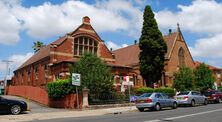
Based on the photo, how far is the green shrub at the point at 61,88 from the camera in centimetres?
2736

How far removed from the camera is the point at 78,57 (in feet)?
144

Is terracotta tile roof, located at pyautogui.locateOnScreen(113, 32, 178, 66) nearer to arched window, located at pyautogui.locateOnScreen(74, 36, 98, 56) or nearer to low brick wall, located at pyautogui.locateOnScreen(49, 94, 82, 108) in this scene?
arched window, located at pyautogui.locateOnScreen(74, 36, 98, 56)

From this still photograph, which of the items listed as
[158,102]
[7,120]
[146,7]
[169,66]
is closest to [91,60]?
[158,102]

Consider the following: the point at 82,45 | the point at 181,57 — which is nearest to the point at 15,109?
the point at 82,45

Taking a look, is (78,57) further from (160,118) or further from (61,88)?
(160,118)

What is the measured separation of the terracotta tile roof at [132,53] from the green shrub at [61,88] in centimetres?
3066

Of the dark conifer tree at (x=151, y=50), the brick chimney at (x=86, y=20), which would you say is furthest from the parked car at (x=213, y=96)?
the brick chimney at (x=86, y=20)

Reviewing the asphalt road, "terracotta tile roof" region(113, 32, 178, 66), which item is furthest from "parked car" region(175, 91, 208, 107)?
"terracotta tile roof" region(113, 32, 178, 66)

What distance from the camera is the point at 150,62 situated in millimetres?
44781

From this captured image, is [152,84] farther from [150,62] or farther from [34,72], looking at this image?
[34,72]

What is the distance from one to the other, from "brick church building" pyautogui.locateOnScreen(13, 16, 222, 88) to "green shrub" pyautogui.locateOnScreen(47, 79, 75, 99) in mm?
8121

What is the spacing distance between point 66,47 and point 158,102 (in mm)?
22408

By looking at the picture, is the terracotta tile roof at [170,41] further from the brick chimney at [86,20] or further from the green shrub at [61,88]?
the green shrub at [61,88]

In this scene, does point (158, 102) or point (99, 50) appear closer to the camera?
point (158, 102)
